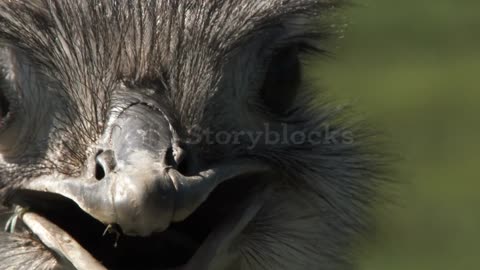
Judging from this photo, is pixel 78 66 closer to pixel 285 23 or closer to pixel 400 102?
pixel 285 23

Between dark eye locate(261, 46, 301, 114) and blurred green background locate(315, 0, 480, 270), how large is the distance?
4444mm

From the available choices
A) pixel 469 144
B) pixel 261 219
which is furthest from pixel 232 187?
pixel 469 144

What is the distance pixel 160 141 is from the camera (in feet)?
13.4

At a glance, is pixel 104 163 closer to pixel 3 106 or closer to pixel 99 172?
pixel 99 172

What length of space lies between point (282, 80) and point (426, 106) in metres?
7.59

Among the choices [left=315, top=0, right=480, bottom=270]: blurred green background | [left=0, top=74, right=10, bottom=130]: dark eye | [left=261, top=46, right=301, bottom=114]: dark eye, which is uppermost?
[left=261, top=46, right=301, bottom=114]: dark eye

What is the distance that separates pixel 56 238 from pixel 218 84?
54 centimetres

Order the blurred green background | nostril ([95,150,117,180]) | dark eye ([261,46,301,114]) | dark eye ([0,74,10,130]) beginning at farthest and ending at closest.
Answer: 1. the blurred green background
2. dark eye ([261,46,301,114])
3. dark eye ([0,74,10,130])
4. nostril ([95,150,117,180])

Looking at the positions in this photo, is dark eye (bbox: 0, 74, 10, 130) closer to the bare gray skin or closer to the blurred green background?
the bare gray skin

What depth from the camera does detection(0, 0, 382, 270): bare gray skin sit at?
4.07 metres

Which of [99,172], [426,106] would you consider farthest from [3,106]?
[426,106]

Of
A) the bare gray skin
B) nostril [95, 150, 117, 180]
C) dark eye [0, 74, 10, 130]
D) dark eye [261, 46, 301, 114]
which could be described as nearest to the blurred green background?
dark eye [261, 46, 301, 114]

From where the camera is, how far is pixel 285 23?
4707 millimetres

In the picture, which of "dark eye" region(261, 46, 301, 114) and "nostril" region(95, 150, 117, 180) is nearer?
"nostril" region(95, 150, 117, 180)
